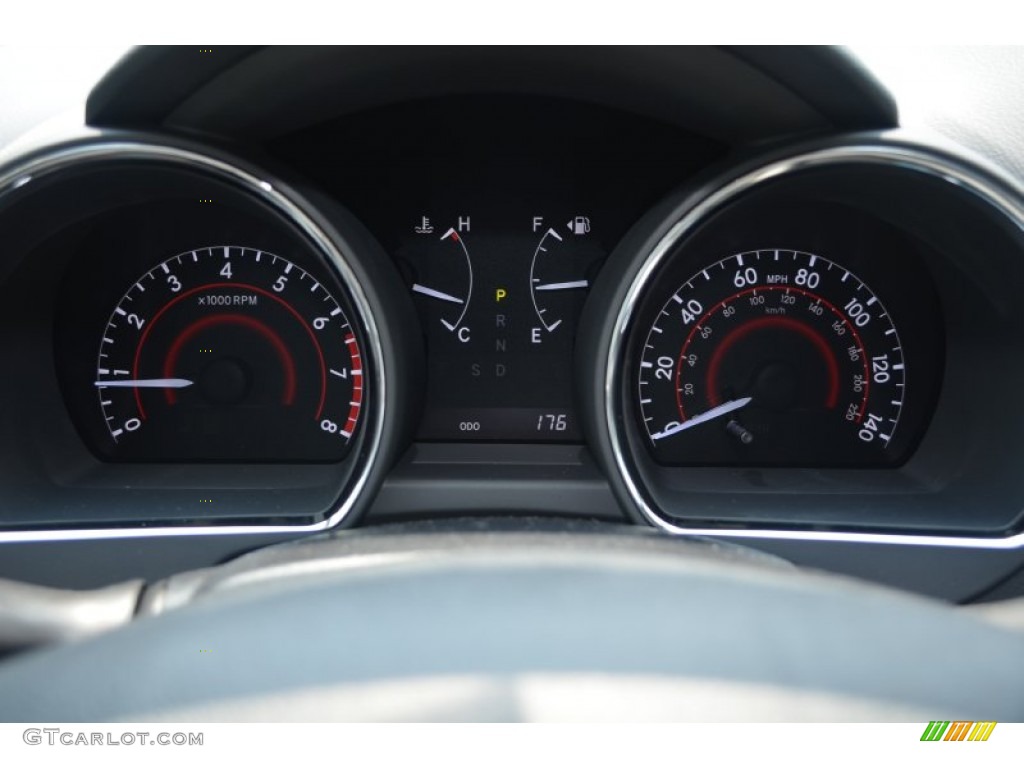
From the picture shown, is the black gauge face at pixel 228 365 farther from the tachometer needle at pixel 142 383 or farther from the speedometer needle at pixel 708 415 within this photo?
the speedometer needle at pixel 708 415

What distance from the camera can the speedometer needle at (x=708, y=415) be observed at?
2.55m

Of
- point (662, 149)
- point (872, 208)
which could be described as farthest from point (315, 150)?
point (872, 208)

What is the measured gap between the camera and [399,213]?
2574 millimetres

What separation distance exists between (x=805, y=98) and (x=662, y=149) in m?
0.52

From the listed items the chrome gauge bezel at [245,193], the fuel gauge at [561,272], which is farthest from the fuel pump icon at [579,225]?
the chrome gauge bezel at [245,193]

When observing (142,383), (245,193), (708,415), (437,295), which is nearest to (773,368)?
(708,415)

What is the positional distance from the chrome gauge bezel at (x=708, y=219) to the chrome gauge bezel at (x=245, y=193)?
0.50 metres

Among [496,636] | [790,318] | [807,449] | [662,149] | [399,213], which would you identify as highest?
[662,149]

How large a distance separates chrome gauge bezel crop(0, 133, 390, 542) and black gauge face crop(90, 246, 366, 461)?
35 centimetres

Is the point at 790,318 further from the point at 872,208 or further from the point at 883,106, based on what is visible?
the point at 883,106

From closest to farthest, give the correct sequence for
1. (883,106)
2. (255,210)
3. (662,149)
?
(883,106)
(255,210)
(662,149)
